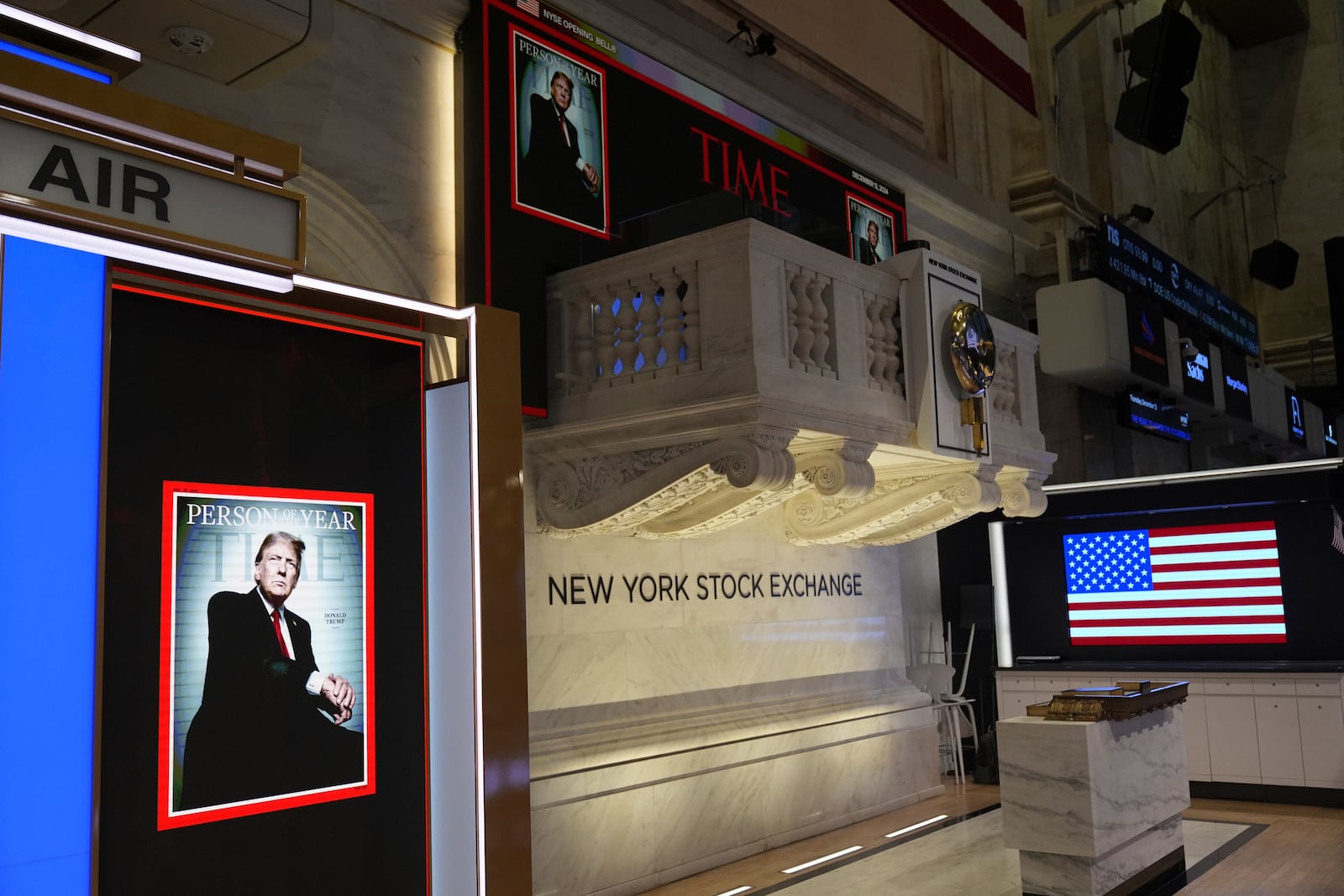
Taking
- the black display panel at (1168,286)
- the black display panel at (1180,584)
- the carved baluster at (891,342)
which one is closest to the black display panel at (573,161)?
the carved baluster at (891,342)

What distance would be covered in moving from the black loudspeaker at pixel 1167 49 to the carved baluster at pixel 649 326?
23.1 ft

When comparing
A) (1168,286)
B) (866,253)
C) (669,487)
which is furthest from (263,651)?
(1168,286)

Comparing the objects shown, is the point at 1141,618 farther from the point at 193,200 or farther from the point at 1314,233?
the point at 1314,233

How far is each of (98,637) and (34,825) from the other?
303mm

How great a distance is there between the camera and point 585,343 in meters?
6.24

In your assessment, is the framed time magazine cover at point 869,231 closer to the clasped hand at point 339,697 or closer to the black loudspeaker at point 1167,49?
the black loudspeaker at point 1167,49

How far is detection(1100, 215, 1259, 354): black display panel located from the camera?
1157cm

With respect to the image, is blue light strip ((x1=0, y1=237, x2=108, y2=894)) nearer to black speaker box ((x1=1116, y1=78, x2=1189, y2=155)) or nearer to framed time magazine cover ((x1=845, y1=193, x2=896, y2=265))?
framed time magazine cover ((x1=845, y1=193, x2=896, y2=265))

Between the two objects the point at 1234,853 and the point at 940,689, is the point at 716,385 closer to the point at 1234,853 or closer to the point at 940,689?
the point at 1234,853

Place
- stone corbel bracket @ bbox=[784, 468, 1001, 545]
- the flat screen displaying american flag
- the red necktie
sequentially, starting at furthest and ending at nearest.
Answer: the flat screen displaying american flag → stone corbel bracket @ bbox=[784, 468, 1001, 545] → the red necktie

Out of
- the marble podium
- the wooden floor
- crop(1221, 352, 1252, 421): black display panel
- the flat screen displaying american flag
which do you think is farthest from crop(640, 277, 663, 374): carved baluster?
crop(1221, 352, 1252, 421): black display panel

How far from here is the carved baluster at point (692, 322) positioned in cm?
582

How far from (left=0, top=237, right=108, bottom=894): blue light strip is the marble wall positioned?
4.29 meters

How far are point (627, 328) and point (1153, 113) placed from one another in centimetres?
707
